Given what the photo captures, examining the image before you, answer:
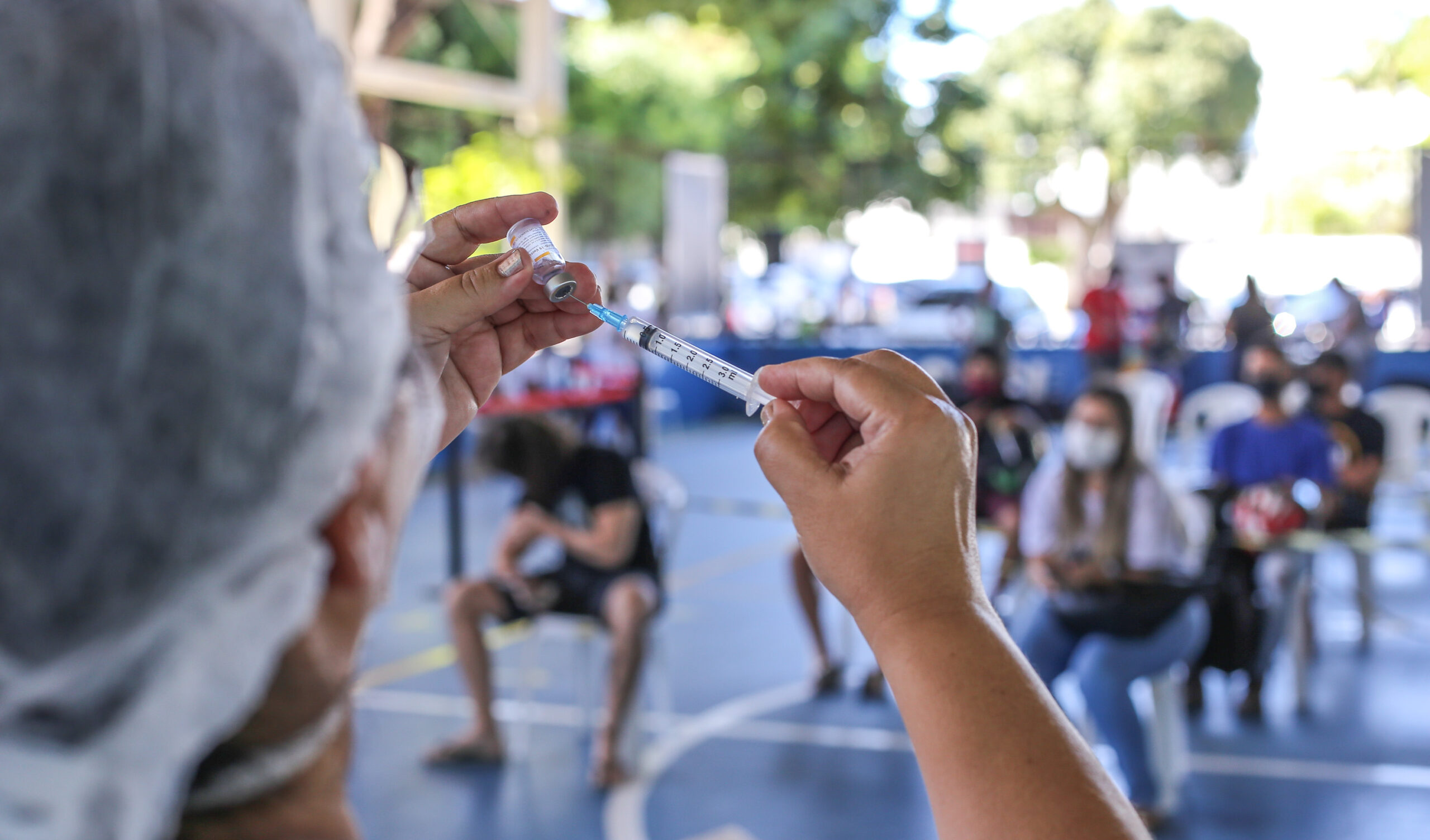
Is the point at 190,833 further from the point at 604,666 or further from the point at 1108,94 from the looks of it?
the point at 1108,94

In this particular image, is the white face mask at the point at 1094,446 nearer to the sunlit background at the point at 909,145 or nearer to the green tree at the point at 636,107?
the sunlit background at the point at 909,145

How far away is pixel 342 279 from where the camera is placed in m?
0.45

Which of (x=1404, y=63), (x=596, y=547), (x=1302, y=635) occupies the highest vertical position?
(x=1404, y=63)

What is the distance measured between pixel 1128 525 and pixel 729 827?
1.55m

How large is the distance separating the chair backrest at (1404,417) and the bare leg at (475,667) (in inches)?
213

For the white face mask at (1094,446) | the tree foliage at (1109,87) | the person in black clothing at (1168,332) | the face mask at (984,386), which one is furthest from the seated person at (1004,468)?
the tree foliage at (1109,87)

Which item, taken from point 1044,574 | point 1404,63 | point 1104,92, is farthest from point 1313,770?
point 1104,92

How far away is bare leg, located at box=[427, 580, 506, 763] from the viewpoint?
11.7 ft

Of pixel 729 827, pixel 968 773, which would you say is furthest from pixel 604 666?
pixel 968 773

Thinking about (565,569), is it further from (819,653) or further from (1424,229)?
(1424,229)

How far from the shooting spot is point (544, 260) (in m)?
0.92

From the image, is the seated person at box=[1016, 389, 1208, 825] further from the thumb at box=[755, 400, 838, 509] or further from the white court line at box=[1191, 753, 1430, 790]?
the thumb at box=[755, 400, 838, 509]

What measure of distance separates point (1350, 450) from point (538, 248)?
5.12 metres

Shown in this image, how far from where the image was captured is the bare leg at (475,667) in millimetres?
3553
